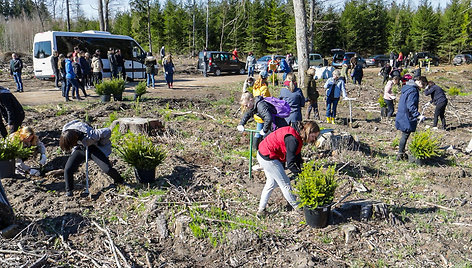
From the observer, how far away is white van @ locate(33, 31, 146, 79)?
17094mm

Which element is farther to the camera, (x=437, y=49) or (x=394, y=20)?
(x=394, y=20)

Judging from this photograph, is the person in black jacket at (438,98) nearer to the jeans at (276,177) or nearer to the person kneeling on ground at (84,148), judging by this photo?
the jeans at (276,177)

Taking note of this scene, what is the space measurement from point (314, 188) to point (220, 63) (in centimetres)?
2143

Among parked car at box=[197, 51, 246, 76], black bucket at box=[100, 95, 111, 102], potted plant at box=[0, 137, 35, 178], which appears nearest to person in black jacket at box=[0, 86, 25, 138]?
potted plant at box=[0, 137, 35, 178]

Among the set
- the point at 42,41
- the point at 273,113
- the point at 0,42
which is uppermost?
the point at 0,42

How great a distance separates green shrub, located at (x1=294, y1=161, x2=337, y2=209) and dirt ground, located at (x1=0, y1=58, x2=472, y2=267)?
45cm

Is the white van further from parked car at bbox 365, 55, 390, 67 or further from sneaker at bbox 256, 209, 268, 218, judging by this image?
parked car at bbox 365, 55, 390, 67

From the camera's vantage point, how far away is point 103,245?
14.2ft

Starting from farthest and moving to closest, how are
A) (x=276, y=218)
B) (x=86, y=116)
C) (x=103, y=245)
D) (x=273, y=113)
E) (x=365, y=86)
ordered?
(x=365, y=86)
(x=86, y=116)
(x=273, y=113)
(x=276, y=218)
(x=103, y=245)

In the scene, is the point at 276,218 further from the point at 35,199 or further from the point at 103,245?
the point at 35,199

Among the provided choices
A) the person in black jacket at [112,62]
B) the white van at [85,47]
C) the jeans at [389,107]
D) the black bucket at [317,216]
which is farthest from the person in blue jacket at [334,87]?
the white van at [85,47]

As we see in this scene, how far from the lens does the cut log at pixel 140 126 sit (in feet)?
25.7

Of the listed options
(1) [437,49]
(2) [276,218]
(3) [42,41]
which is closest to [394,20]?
(1) [437,49]

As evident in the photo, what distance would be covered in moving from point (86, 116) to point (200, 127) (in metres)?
3.00
